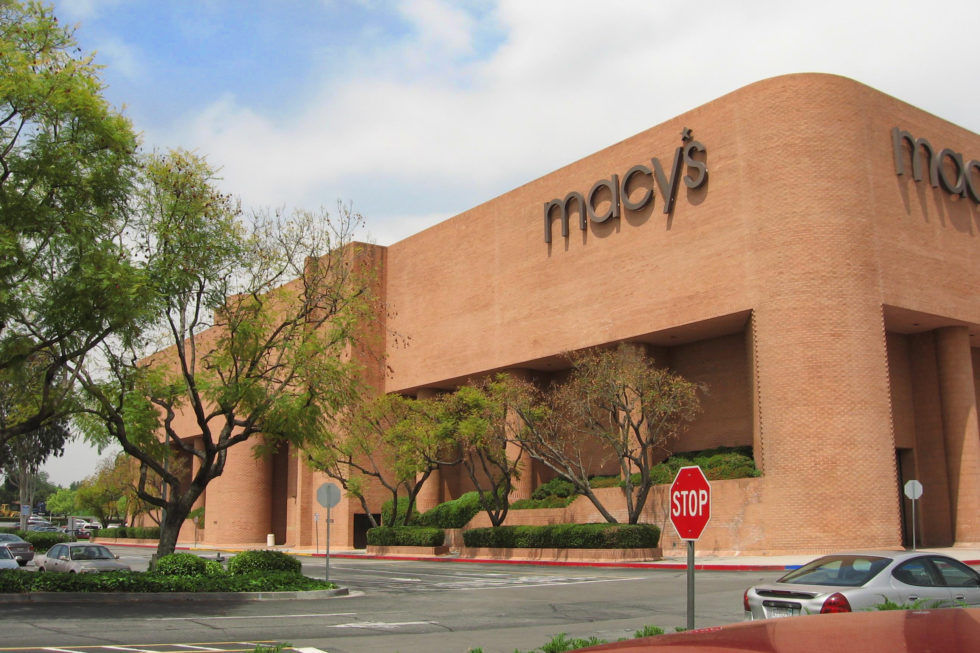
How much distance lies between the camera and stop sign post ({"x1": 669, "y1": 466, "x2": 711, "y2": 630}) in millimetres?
9039

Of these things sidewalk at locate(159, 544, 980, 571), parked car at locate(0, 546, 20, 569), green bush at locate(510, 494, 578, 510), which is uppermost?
green bush at locate(510, 494, 578, 510)

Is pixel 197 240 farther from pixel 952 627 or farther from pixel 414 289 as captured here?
pixel 414 289

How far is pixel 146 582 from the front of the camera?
66.5 ft

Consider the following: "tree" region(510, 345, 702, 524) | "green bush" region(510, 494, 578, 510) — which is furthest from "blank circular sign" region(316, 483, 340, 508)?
"green bush" region(510, 494, 578, 510)

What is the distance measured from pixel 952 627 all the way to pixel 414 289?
168 feet

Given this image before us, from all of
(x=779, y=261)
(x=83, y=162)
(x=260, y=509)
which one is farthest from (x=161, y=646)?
(x=260, y=509)

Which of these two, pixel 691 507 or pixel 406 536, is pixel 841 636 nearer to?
A: pixel 691 507

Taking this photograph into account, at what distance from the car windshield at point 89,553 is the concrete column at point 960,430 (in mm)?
30937

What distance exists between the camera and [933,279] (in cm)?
3694

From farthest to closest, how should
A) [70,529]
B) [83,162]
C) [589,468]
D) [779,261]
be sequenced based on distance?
[70,529], [589,468], [779,261], [83,162]

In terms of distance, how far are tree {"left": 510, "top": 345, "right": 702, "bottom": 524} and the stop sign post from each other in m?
24.8

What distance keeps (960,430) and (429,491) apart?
2805 cm

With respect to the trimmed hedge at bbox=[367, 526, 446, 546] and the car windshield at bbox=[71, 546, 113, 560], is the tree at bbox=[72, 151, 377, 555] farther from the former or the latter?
the trimmed hedge at bbox=[367, 526, 446, 546]

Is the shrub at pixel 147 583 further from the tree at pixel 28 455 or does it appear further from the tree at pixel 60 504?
the tree at pixel 60 504
